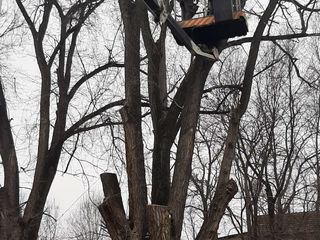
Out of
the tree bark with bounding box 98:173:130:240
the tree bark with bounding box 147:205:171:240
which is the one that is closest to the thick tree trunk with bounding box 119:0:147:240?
the tree bark with bounding box 98:173:130:240

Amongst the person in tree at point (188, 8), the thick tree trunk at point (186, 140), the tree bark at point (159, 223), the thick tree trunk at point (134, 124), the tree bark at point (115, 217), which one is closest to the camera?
the tree bark at point (159, 223)

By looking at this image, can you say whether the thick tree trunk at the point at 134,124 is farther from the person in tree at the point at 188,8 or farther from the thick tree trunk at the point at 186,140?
the person in tree at the point at 188,8

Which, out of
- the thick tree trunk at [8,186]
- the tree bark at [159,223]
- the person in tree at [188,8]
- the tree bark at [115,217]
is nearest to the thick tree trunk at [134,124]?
the tree bark at [115,217]

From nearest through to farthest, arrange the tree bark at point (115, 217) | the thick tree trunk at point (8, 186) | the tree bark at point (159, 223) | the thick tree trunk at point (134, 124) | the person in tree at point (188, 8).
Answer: the tree bark at point (159, 223)
the tree bark at point (115, 217)
the thick tree trunk at point (134, 124)
the person in tree at point (188, 8)
the thick tree trunk at point (8, 186)

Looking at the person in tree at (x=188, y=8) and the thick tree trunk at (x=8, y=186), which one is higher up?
the person in tree at (x=188, y=8)

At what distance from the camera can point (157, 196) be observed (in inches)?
259

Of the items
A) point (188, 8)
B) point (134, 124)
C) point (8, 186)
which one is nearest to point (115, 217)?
point (134, 124)

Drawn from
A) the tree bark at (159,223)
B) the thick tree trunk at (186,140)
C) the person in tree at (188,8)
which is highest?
the person in tree at (188,8)

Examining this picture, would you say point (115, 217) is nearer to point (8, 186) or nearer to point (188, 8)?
point (188, 8)

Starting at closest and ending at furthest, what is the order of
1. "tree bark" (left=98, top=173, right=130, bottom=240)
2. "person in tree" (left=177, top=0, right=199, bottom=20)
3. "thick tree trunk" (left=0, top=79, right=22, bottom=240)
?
"tree bark" (left=98, top=173, right=130, bottom=240) < "person in tree" (left=177, top=0, right=199, bottom=20) < "thick tree trunk" (left=0, top=79, right=22, bottom=240)

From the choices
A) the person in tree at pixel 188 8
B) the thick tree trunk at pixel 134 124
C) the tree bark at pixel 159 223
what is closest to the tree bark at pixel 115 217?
the thick tree trunk at pixel 134 124

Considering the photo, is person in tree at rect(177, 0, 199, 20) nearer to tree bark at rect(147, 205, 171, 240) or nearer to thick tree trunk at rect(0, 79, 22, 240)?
tree bark at rect(147, 205, 171, 240)

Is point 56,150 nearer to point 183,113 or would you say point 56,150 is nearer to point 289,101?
point 183,113

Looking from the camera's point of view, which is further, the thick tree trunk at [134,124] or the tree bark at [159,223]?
the thick tree trunk at [134,124]
